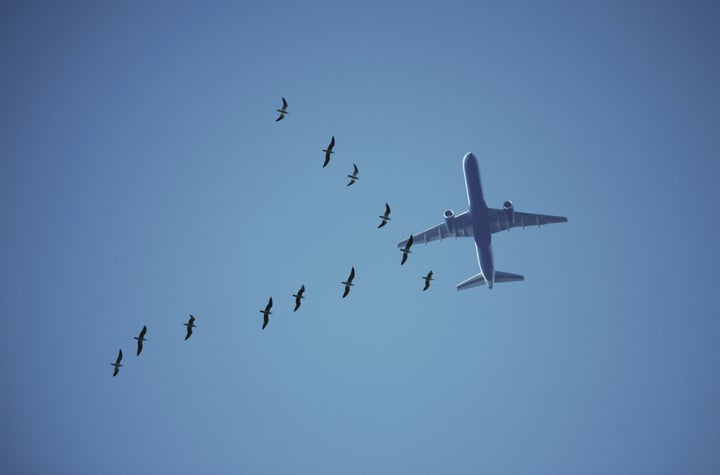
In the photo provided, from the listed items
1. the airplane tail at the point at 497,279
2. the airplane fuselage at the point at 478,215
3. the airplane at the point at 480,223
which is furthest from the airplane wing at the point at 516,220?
the airplane tail at the point at 497,279

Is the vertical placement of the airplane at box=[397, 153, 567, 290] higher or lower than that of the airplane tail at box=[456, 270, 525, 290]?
higher

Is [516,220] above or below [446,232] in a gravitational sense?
above

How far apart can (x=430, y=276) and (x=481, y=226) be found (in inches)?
999

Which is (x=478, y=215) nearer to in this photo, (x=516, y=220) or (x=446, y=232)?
(x=516, y=220)

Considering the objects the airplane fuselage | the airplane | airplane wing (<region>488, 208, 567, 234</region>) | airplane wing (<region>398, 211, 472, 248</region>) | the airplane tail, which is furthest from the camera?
the airplane tail

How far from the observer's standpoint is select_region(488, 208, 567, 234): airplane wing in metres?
86.4

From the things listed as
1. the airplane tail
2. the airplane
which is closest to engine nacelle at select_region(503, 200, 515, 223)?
the airplane

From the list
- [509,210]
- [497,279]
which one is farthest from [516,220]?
[497,279]

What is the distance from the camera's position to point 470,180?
3189 inches

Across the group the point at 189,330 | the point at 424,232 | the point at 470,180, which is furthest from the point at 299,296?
the point at 424,232

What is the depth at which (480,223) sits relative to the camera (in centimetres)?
8344

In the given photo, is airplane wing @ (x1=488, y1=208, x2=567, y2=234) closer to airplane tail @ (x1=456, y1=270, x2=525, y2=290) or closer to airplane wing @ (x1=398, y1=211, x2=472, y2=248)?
airplane wing @ (x1=398, y1=211, x2=472, y2=248)

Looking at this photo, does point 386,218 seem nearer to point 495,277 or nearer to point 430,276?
point 430,276

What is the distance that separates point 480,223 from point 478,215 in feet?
3.96
